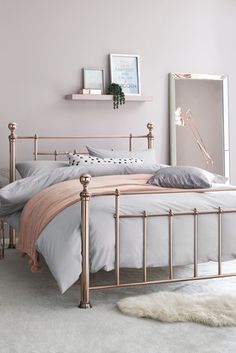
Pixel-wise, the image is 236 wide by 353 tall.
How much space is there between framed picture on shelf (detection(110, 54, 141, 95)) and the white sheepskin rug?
2629mm

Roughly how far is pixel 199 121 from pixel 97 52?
1201mm

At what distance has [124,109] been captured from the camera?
17.8 feet

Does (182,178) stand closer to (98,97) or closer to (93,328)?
(93,328)

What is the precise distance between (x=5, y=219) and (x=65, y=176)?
24.1 inches

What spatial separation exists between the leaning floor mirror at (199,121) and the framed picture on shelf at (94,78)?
69cm

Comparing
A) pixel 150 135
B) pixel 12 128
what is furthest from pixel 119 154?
pixel 12 128

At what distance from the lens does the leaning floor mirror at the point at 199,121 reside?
18.2 ft

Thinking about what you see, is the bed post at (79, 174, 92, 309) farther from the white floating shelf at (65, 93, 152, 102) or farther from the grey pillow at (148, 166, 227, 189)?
the white floating shelf at (65, 93, 152, 102)

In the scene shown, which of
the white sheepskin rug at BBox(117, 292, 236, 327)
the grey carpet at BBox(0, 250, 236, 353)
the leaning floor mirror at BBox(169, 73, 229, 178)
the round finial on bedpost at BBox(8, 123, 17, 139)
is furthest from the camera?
the leaning floor mirror at BBox(169, 73, 229, 178)

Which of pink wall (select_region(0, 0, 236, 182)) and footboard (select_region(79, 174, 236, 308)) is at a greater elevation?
pink wall (select_region(0, 0, 236, 182))

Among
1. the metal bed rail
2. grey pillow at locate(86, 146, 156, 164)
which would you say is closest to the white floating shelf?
the metal bed rail

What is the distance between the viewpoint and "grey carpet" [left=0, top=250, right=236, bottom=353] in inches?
98.7

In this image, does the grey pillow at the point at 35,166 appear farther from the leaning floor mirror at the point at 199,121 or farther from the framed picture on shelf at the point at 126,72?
the leaning floor mirror at the point at 199,121

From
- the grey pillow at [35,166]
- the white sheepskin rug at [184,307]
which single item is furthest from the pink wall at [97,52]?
the white sheepskin rug at [184,307]
